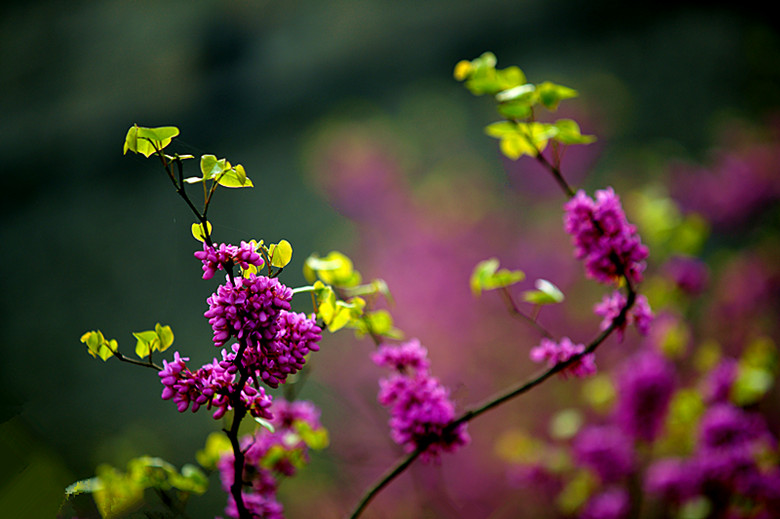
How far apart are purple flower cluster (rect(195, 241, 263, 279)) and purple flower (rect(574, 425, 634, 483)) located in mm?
655

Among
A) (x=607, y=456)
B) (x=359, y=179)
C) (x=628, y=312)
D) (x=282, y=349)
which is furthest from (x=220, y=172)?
(x=359, y=179)

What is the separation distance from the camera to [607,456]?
2.60 feet

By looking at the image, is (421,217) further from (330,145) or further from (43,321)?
(43,321)

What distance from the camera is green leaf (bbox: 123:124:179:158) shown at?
1.08ft

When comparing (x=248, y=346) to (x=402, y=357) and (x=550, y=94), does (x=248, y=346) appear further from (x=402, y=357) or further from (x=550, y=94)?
(x=550, y=94)

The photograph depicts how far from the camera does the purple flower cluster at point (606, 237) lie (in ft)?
1.38

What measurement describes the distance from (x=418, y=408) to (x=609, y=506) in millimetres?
550

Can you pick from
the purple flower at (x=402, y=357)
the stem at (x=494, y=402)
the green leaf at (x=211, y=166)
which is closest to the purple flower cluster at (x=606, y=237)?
the stem at (x=494, y=402)

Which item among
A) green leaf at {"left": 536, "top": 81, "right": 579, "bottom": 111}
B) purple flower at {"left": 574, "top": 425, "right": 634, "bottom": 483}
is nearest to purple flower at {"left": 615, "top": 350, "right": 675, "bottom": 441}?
purple flower at {"left": 574, "top": 425, "right": 634, "bottom": 483}

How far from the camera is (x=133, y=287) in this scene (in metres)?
1.24

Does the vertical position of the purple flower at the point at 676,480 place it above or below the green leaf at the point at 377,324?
below

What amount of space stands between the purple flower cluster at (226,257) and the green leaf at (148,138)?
0.07 m

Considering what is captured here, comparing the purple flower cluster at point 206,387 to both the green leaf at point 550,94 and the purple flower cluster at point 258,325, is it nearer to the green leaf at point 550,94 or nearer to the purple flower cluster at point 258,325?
the purple flower cluster at point 258,325

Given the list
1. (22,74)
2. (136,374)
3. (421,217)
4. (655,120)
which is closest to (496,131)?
(22,74)
